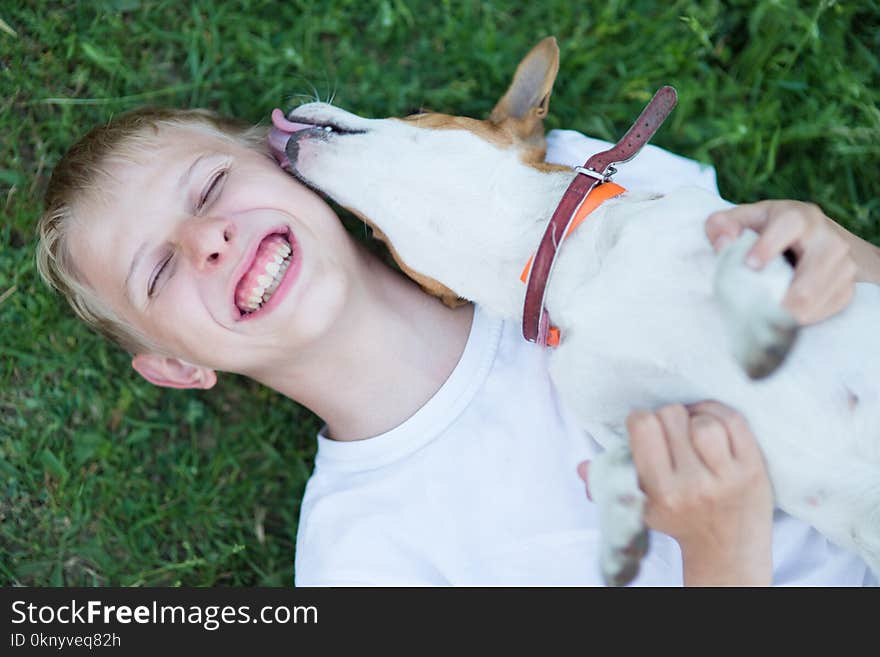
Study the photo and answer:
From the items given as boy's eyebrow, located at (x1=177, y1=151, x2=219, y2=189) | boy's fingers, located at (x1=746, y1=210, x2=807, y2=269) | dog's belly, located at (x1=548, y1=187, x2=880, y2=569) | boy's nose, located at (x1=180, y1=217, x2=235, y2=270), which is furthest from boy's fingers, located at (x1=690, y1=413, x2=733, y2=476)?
boy's eyebrow, located at (x1=177, y1=151, x2=219, y2=189)

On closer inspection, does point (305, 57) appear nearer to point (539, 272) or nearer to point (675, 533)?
point (539, 272)

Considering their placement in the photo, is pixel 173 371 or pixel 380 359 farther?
pixel 173 371

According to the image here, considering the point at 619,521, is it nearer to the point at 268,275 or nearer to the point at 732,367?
the point at 732,367

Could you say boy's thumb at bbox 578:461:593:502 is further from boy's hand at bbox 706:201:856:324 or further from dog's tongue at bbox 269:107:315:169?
dog's tongue at bbox 269:107:315:169

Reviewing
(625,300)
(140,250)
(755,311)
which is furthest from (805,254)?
(140,250)

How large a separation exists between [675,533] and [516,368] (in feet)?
3.00

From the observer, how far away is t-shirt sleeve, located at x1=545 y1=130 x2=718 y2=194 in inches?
135

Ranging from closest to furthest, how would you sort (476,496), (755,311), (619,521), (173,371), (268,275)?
1. (755,311)
2. (619,521)
3. (268,275)
4. (476,496)
5. (173,371)

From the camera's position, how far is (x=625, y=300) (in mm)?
2594

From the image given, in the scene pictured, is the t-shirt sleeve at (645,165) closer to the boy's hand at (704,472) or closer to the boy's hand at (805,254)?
the boy's hand at (805,254)

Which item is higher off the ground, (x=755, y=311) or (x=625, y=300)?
(x=755, y=311)

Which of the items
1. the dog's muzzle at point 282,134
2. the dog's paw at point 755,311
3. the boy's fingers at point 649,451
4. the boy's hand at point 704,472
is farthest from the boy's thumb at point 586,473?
the dog's muzzle at point 282,134

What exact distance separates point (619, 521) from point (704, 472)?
312 mm

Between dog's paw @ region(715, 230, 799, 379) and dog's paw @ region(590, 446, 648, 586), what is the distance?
0.47 meters
